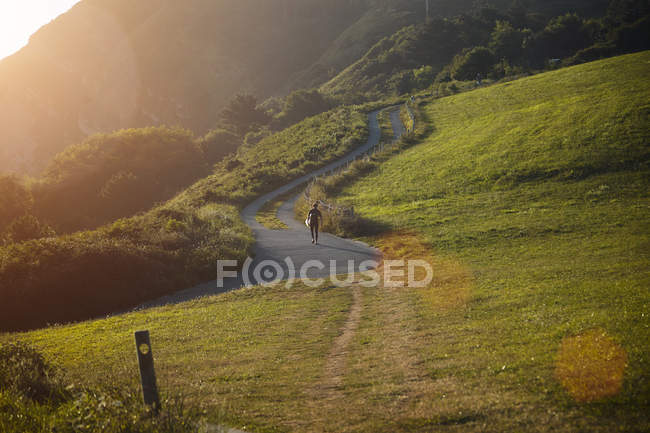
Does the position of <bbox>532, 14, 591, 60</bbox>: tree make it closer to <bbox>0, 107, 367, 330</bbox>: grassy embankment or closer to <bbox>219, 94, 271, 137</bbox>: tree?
<bbox>219, 94, 271, 137</bbox>: tree

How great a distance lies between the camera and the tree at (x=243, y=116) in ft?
390

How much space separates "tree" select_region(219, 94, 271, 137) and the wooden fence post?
115 metres

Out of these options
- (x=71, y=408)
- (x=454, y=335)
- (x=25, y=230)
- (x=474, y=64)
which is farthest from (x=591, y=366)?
(x=474, y=64)

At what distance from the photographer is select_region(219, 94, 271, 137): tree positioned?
118875 mm

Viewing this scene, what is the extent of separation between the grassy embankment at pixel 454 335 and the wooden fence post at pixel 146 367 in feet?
3.75

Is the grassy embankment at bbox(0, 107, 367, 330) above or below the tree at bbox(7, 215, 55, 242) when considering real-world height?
below

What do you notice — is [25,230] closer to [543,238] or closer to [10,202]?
[10,202]

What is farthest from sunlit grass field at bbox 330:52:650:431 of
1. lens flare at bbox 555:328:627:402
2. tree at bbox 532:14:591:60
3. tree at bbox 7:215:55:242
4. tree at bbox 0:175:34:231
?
tree at bbox 532:14:591:60

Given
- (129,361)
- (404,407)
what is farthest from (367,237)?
(404,407)

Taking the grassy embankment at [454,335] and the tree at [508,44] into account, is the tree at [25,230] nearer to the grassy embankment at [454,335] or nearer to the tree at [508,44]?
the grassy embankment at [454,335]

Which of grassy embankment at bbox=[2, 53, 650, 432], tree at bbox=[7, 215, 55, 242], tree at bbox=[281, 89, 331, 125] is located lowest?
grassy embankment at bbox=[2, 53, 650, 432]

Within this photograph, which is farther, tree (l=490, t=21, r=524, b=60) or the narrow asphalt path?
tree (l=490, t=21, r=524, b=60)

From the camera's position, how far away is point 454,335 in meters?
10.4

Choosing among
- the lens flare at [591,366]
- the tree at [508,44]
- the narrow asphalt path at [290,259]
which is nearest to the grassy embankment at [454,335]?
the lens flare at [591,366]
